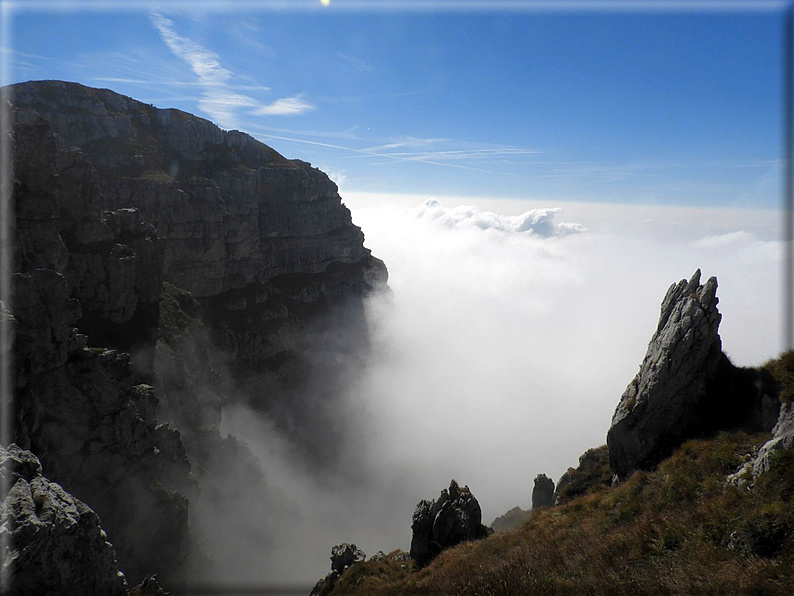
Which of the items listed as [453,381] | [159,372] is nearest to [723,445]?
[159,372]

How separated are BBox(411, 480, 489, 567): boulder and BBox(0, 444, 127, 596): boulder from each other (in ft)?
61.2

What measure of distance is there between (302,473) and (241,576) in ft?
109

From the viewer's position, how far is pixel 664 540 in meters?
14.1

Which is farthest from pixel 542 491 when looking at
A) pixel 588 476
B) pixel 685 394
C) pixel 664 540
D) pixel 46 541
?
pixel 46 541

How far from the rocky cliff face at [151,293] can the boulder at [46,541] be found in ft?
Answer: 52.2

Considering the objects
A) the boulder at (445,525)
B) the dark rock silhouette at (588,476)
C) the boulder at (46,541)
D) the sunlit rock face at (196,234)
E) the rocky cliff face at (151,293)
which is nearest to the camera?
the boulder at (46,541)

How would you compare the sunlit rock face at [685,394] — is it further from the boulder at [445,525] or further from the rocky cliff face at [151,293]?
the rocky cliff face at [151,293]

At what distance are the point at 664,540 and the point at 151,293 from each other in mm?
65525

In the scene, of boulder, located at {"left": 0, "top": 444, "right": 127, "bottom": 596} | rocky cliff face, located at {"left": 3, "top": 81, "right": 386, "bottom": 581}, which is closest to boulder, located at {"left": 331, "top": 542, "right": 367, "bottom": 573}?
boulder, located at {"left": 0, "top": 444, "right": 127, "bottom": 596}

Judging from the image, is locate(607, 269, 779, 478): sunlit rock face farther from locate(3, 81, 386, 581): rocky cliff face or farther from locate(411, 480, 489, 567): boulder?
locate(3, 81, 386, 581): rocky cliff face

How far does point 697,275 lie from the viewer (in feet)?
84.5

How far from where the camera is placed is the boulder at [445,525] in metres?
27.2

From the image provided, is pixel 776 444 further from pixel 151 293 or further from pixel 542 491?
pixel 151 293

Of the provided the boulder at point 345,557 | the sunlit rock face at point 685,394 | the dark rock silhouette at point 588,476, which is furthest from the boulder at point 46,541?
the sunlit rock face at point 685,394
